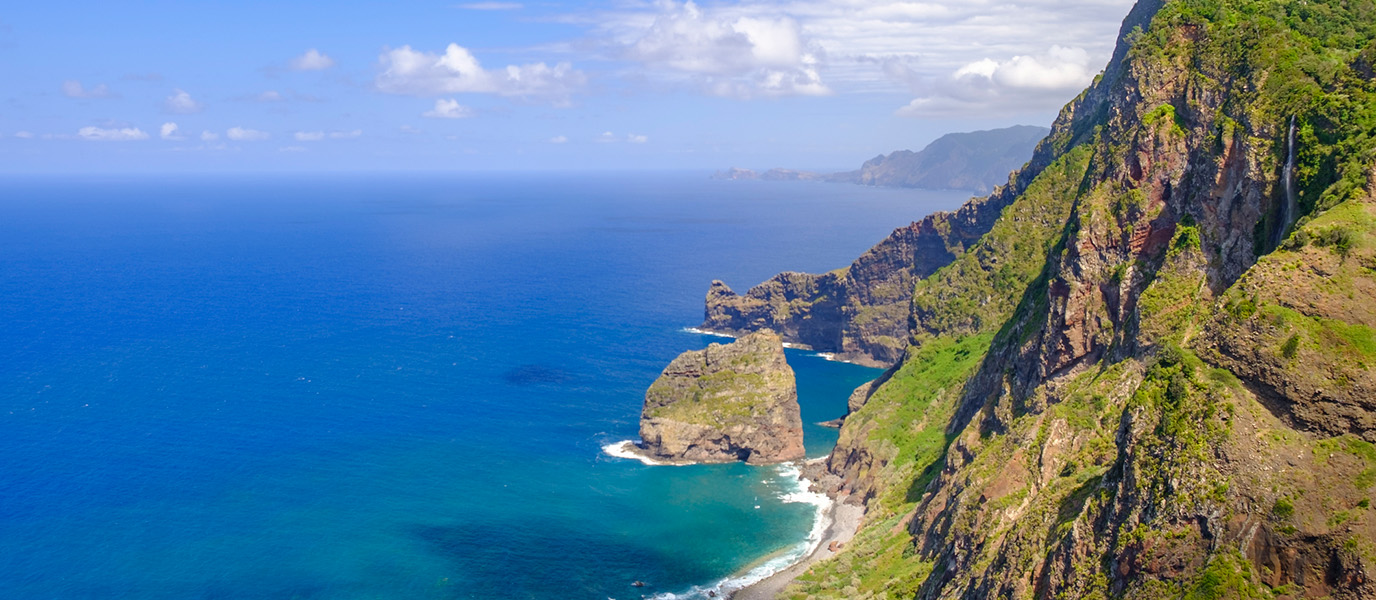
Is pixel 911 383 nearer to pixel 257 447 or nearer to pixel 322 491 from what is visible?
pixel 322 491

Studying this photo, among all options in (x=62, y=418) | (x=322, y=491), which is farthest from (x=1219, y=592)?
(x=62, y=418)

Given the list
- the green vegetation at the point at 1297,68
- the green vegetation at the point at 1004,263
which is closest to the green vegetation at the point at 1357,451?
the green vegetation at the point at 1297,68

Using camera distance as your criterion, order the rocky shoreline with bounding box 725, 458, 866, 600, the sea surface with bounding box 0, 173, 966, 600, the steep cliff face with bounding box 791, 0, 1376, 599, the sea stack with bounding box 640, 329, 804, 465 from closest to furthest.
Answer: the steep cliff face with bounding box 791, 0, 1376, 599 < the rocky shoreline with bounding box 725, 458, 866, 600 < the sea surface with bounding box 0, 173, 966, 600 < the sea stack with bounding box 640, 329, 804, 465

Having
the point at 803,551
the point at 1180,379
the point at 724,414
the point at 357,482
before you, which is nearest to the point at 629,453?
the point at 724,414

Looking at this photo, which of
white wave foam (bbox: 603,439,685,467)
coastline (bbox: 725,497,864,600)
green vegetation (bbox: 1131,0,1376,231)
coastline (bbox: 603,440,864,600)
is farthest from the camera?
white wave foam (bbox: 603,439,685,467)

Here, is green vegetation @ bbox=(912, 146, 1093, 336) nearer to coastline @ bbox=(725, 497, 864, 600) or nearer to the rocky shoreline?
the rocky shoreline

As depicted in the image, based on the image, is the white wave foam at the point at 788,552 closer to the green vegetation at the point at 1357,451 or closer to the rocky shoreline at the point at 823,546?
the rocky shoreline at the point at 823,546

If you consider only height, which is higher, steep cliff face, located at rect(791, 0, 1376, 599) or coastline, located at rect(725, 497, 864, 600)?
steep cliff face, located at rect(791, 0, 1376, 599)

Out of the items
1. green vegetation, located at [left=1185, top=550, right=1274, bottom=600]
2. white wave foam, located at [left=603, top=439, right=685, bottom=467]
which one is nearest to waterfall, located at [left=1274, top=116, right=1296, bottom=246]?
green vegetation, located at [left=1185, top=550, right=1274, bottom=600]
